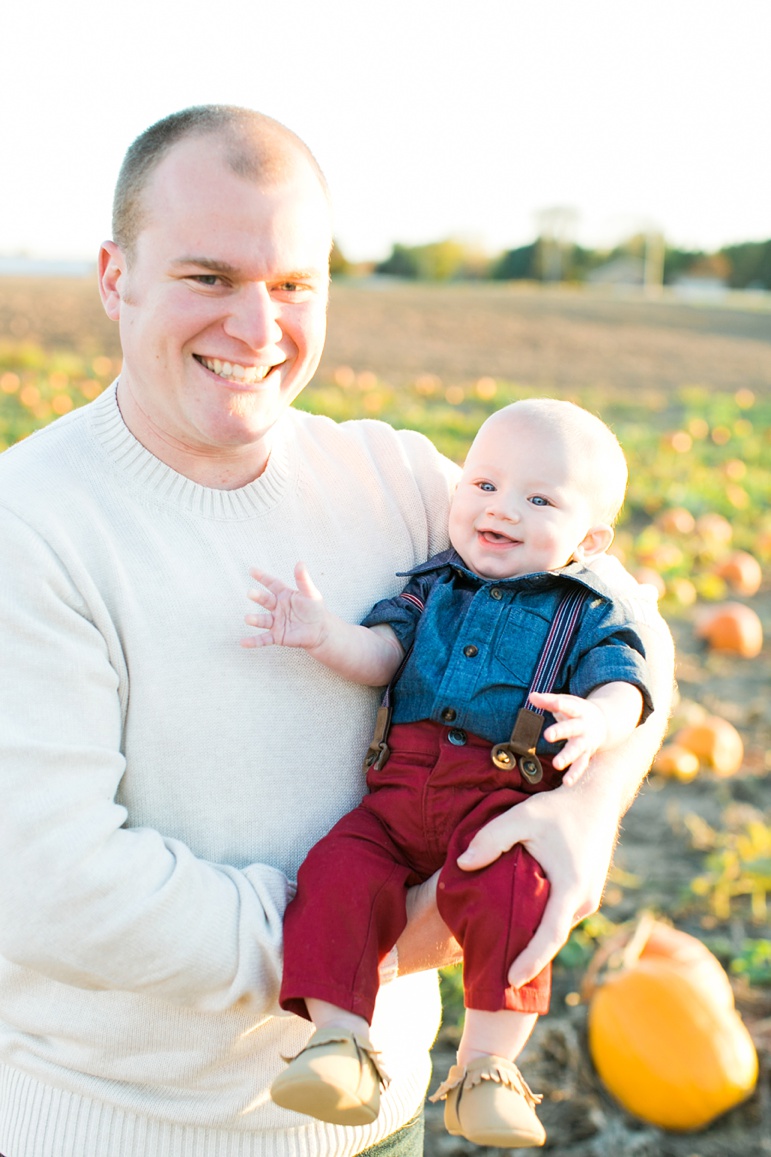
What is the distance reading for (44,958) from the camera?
4.90ft

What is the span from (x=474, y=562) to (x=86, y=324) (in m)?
13.3

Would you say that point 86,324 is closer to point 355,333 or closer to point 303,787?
point 355,333

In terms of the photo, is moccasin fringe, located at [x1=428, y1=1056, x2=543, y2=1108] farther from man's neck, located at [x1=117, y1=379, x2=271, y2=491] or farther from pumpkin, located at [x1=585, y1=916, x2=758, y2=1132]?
pumpkin, located at [x1=585, y1=916, x2=758, y2=1132]

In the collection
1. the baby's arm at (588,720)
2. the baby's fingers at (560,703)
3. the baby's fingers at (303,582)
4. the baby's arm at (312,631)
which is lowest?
the baby's arm at (588,720)

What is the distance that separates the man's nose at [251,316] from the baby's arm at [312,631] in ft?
1.22

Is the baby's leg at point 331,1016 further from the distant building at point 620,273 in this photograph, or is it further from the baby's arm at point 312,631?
the distant building at point 620,273

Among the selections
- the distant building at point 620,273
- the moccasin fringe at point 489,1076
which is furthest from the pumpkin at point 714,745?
the distant building at point 620,273

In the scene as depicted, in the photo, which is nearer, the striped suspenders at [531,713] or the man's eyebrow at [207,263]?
the man's eyebrow at [207,263]

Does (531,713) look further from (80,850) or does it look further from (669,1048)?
(669,1048)

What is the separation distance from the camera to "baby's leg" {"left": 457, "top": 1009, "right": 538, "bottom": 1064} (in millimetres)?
1682

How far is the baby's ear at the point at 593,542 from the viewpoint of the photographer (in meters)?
2.17

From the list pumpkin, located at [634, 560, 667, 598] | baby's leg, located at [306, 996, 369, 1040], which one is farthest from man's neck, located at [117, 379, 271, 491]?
pumpkin, located at [634, 560, 667, 598]

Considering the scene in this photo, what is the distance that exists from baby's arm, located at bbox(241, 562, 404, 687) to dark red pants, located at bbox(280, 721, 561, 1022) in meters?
0.15

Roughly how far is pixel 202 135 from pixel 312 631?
783 millimetres
